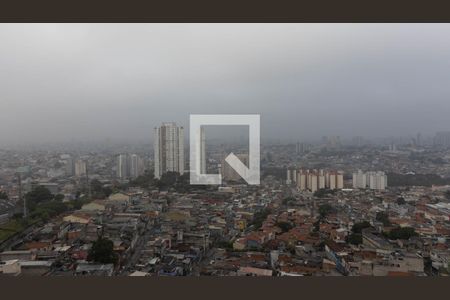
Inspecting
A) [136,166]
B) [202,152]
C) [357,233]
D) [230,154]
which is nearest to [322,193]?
[357,233]

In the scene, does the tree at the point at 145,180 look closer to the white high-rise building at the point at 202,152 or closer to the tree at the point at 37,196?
the white high-rise building at the point at 202,152

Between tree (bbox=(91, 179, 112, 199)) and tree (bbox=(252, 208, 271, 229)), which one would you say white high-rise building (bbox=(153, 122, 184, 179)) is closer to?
tree (bbox=(91, 179, 112, 199))

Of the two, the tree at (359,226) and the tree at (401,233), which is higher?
the tree at (359,226)

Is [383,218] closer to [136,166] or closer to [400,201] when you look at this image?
[400,201]

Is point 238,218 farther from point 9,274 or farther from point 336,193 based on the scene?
point 9,274

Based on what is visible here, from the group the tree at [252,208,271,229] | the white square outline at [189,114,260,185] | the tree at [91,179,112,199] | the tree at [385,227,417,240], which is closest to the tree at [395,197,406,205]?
the tree at [385,227,417,240]

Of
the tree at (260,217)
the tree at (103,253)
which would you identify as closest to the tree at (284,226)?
the tree at (260,217)

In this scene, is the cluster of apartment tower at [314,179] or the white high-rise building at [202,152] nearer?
the white high-rise building at [202,152]
